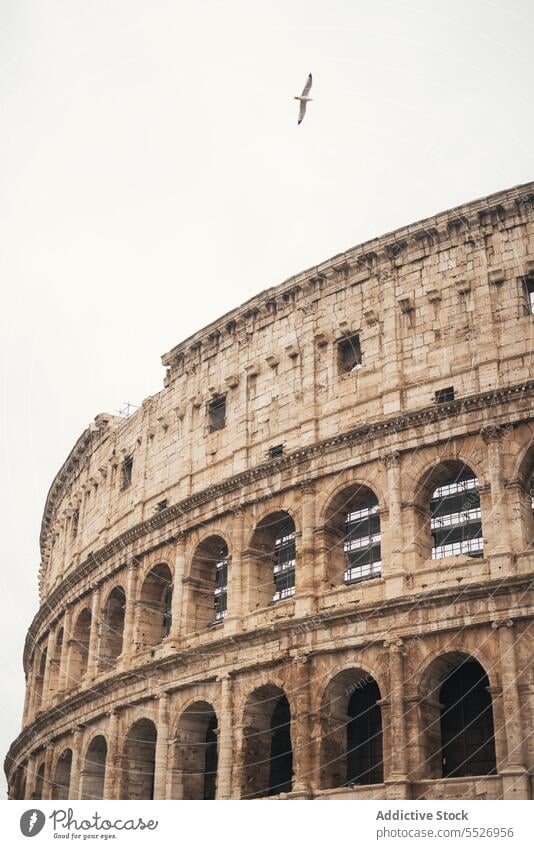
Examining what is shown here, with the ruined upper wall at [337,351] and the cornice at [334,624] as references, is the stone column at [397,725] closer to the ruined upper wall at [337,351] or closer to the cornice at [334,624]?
the cornice at [334,624]

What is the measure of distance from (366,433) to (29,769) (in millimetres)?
19045

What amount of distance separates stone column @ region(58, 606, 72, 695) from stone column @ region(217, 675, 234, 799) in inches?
407

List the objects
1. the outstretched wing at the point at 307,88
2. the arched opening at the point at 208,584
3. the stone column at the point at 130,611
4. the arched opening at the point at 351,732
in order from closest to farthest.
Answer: the arched opening at the point at 351,732 < the outstretched wing at the point at 307,88 < the arched opening at the point at 208,584 < the stone column at the point at 130,611

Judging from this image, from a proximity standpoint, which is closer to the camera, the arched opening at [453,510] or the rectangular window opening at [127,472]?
the arched opening at [453,510]

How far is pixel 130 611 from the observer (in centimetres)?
3503

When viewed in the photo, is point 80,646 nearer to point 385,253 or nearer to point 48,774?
point 48,774

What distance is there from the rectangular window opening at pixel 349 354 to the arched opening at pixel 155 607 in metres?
8.17

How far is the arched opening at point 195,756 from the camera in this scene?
3092cm

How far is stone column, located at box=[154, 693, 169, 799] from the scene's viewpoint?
1212 inches

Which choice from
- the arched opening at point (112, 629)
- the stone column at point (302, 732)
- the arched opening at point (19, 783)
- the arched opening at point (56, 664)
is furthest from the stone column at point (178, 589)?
the arched opening at point (19, 783)

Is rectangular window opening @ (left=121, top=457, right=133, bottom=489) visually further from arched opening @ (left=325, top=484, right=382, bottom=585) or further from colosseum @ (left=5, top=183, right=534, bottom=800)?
arched opening @ (left=325, top=484, right=382, bottom=585)

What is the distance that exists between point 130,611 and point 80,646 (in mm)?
Result: 5198

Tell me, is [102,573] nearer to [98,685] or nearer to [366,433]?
[98,685]

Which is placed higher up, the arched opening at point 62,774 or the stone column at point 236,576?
the stone column at point 236,576
